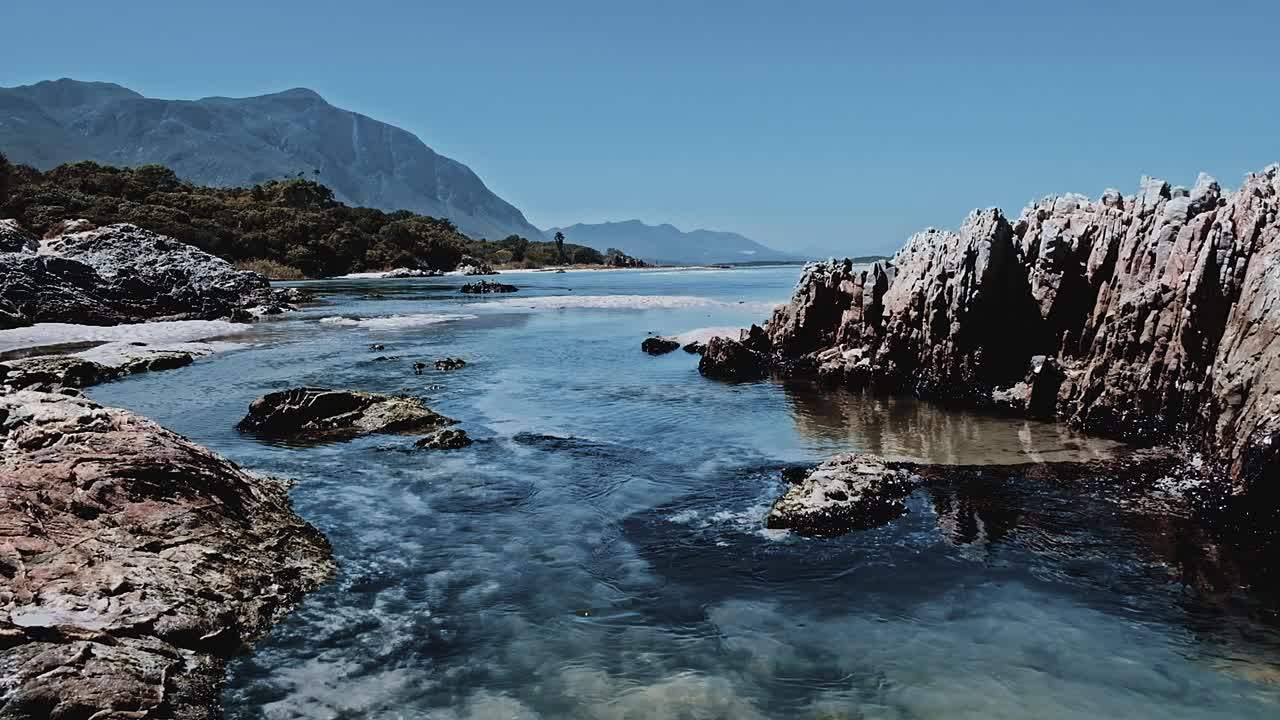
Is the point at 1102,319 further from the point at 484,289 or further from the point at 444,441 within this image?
the point at 484,289

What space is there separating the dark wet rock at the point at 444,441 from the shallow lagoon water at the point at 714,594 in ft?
1.48

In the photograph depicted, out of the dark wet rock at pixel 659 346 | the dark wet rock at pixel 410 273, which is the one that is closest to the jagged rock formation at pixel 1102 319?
the dark wet rock at pixel 659 346

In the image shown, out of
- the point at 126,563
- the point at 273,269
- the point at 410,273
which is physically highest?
the point at 410,273

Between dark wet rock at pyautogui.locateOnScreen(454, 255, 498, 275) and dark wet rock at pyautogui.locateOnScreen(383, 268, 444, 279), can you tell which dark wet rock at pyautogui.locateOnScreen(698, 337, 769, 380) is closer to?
dark wet rock at pyautogui.locateOnScreen(383, 268, 444, 279)

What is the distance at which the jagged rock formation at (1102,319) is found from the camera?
1347 cm

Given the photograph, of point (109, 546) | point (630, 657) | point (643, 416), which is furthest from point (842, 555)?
point (643, 416)

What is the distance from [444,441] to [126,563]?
30.1 ft

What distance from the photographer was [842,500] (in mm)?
12445

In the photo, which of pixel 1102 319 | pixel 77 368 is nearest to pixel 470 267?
pixel 77 368

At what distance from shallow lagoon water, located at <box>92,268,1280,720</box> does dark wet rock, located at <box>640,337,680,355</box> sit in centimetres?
1585

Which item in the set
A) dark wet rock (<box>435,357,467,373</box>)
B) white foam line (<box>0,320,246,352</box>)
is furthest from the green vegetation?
dark wet rock (<box>435,357,467,373</box>)

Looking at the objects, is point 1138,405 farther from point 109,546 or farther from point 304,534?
point 109,546

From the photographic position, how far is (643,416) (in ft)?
69.8

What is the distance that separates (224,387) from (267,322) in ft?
90.6
